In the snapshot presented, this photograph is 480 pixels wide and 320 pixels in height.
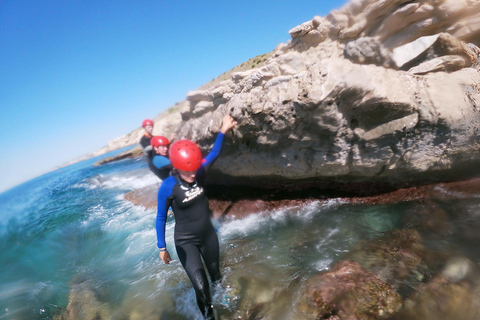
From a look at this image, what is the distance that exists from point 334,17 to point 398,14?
5.86 feet

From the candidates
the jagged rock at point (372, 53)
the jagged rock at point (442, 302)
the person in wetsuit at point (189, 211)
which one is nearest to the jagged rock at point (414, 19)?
the jagged rock at point (372, 53)

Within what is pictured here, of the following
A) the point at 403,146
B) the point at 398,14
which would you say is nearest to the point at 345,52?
the point at 398,14

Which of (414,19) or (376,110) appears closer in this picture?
(376,110)

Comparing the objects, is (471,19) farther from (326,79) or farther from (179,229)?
(179,229)

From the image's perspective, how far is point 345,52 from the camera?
18.9 ft

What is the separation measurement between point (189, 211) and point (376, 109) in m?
4.05

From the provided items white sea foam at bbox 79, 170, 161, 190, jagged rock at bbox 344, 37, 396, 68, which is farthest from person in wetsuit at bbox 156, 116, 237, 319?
white sea foam at bbox 79, 170, 161, 190

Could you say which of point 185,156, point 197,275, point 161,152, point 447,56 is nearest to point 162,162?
point 161,152

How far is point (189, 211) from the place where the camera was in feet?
10.9

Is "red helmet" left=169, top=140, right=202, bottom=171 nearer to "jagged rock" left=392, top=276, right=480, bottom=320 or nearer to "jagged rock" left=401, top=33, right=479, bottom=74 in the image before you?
"jagged rock" left=392, top=276, right=480, bottom=320

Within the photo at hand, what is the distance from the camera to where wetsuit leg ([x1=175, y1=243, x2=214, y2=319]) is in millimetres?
3176

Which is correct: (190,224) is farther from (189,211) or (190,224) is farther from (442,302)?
(442,302)

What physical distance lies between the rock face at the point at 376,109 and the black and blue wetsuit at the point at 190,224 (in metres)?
2.29

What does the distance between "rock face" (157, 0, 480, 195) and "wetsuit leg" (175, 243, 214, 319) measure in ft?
9.87
